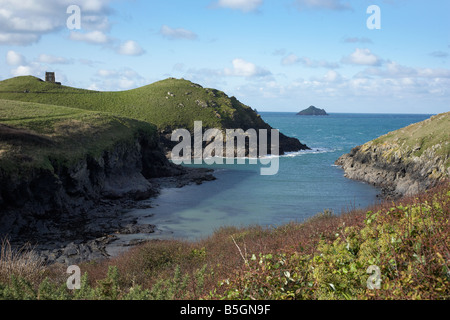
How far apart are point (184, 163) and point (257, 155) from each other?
18.6m

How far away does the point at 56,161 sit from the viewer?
37.2 meters

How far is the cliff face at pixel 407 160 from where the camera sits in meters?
46.0

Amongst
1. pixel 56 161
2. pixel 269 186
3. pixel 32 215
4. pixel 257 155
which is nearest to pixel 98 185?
pixel 56 161

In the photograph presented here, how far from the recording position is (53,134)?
4372cm

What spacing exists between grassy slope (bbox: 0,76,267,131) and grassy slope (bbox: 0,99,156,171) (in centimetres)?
3360

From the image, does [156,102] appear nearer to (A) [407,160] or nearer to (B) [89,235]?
(A) [407,160]

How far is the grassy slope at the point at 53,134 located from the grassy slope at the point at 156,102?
3360cm

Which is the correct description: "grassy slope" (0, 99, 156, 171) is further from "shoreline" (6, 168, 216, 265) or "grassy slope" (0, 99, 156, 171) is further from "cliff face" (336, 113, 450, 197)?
"cliff face" (336, 113, 450, 197)

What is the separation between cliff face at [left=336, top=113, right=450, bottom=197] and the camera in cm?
4597

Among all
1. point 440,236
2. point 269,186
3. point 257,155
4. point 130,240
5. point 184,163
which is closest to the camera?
point 440,236

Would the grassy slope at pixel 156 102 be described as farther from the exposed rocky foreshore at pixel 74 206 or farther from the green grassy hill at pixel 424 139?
the exposed rocky foreshore at pixel 74 206

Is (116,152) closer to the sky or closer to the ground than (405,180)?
closer to the sky

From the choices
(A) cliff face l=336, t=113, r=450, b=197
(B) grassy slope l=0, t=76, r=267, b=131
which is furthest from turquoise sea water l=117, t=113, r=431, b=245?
(B) grassy slope l=0, t=76, r=267, b=131

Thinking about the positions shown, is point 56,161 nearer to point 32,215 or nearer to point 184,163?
point 32,215
